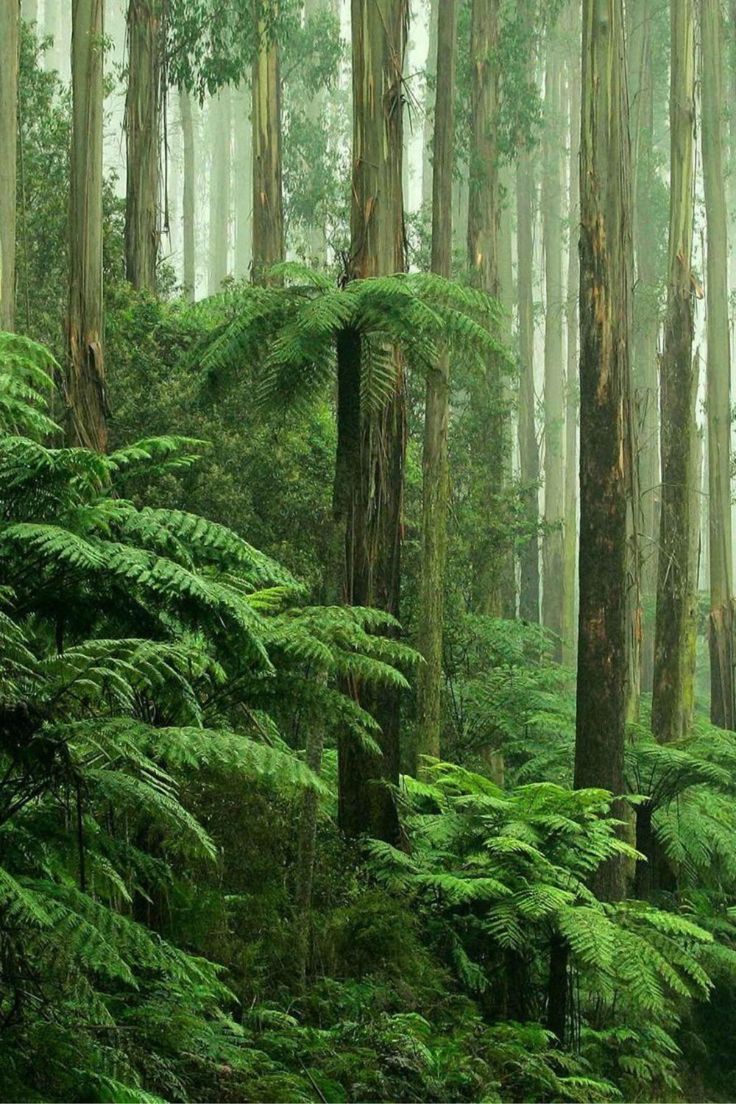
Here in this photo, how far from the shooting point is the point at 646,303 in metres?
29.0

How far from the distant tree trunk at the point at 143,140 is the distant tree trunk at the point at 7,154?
4.04 meters

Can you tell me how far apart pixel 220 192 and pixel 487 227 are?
91.0 feet

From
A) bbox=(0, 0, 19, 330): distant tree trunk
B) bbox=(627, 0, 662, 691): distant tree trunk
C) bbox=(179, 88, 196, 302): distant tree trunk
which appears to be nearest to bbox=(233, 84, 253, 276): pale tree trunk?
bbox=(179, 88, 196, 302): distant tree trunk

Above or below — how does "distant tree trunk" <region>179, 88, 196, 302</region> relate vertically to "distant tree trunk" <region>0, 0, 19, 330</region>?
above

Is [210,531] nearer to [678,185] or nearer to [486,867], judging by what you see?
[486,867]

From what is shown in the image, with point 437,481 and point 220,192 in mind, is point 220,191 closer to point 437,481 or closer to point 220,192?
point 220,192

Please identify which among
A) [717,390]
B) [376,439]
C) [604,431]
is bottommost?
[376,439]

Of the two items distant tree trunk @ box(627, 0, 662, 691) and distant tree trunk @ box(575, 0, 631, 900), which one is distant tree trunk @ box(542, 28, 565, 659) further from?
distant tree trunk @ box(575, 0, 631, 900)

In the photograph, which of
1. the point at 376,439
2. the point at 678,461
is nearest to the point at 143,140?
the point at 678,461

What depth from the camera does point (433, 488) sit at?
44.4 feet

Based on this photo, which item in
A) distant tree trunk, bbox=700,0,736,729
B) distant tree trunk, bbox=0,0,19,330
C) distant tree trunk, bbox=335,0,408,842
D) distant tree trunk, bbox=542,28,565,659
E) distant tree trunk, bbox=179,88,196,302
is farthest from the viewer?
distant tree trunk, bbox=179,88,196,302

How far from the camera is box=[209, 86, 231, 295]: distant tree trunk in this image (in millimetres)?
44656

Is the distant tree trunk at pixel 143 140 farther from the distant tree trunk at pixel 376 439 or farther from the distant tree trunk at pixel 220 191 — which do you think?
the distant tree trunk at pixel 220 191

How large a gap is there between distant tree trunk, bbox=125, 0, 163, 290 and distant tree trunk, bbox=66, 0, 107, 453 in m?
4.07
